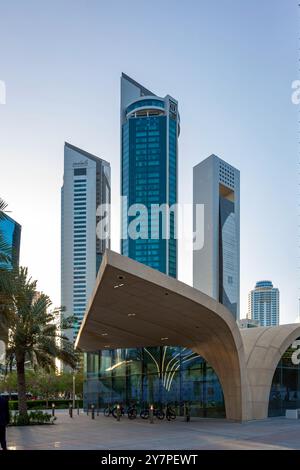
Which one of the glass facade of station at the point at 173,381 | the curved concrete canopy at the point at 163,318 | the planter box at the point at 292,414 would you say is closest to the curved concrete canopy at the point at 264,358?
the glass facade of station at the point at 173,381

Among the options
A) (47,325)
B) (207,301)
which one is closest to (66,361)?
(47,325)

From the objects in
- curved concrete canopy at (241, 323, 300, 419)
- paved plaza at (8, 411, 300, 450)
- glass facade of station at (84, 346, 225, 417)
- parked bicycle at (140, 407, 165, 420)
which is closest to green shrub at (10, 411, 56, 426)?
paved plaza at (8, 411, 300, 450)

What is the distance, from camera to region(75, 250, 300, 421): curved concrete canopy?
21141mm

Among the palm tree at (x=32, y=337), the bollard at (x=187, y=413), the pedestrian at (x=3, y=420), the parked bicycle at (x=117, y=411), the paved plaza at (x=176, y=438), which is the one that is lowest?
the parked bicycle at (x=117, y=411)

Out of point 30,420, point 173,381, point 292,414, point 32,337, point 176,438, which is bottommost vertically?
point 30,420

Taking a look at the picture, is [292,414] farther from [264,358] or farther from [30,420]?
[30,420]

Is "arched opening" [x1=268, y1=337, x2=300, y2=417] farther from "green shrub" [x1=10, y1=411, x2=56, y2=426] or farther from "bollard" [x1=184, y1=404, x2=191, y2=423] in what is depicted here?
"green shrub" [x1=10, y1=411, x2=56, y2=426]

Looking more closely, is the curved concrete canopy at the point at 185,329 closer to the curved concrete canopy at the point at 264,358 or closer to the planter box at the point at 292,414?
the curved concrete canopy at the point at 264,358

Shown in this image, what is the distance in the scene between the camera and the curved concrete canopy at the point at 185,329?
2114 centimetres

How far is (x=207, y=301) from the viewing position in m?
24.3

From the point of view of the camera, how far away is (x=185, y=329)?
29.5m

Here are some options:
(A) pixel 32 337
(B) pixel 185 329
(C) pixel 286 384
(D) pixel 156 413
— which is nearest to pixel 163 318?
(B) pixel 185 329

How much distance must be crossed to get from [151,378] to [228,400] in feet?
30.9

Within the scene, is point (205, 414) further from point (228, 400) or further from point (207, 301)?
point (207, 301)
